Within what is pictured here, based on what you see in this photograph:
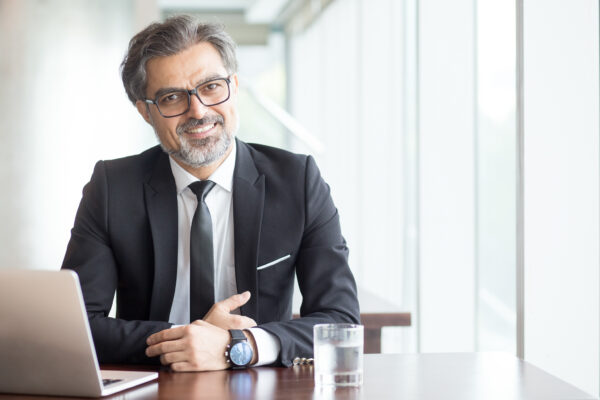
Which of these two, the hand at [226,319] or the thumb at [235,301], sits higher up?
the thumb at [235,301]

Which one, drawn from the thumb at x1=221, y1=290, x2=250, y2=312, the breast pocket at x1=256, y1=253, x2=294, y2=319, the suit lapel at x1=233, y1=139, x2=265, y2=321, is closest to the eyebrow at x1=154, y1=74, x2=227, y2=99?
the suit lapel at x1=233, y1=139, x2=265, y2=321

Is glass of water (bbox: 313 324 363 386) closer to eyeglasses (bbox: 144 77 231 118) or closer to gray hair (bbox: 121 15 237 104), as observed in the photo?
eyeglasses (bbox: 144 77 231 118)

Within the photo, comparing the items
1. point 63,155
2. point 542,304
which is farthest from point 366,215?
point 542,304

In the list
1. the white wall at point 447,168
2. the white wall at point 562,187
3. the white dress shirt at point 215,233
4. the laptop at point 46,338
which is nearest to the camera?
the laptop at point 46,338

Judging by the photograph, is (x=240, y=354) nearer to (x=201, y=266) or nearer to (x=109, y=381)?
(x=109, y=381)

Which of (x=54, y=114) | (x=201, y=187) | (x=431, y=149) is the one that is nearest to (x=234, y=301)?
(x=201, y=187)

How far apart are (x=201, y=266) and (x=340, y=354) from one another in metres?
0.66

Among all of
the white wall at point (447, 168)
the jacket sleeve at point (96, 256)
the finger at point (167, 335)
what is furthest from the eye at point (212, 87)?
→ the white wall at point (447, 168)

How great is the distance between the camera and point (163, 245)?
1990 mm

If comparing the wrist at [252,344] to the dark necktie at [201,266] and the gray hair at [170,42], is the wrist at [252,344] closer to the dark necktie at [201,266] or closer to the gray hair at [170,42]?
the dark necktie at [201,266]

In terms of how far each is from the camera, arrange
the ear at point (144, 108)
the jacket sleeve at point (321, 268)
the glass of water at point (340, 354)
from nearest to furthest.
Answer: the glass of water at point (340, 354), the jacket sleeve at point (321, 268), the ear at point (144, 108)

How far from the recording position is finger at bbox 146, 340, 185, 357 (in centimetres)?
157

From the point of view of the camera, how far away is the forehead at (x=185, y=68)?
6.71 feet

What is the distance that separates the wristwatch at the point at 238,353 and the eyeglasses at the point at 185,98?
27.4 inches
